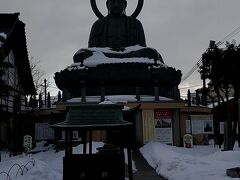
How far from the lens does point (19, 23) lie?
3019cm

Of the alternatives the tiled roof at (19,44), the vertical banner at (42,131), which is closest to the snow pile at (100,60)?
the tiled roof at (19,44)

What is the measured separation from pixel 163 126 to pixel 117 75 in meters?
5.68

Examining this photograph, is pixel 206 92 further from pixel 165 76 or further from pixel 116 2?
pixel 116 2

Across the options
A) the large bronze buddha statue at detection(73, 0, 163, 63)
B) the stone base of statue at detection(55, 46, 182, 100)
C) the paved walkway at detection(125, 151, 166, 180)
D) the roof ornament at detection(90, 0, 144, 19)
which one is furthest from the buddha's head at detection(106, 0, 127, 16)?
the paved walkway at detection(125, 151, 166, 180)

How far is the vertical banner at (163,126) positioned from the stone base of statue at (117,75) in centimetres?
322

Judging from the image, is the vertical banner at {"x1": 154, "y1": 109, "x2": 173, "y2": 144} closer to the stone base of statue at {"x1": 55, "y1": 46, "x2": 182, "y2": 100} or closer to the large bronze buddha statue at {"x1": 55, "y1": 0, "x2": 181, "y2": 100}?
the large bronze buddha statue at {"x1": 55, "y1": 0, "x2": 181, "y2": 100}

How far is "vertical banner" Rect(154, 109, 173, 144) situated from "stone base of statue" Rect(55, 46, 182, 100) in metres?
3.22

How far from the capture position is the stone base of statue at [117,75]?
98.6ft

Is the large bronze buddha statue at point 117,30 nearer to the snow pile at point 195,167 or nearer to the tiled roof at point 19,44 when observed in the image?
the tiled roof at point 19,44

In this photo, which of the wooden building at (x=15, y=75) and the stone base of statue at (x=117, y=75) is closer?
the wooden building at (x=15, y=75)

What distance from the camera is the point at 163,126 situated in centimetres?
2634

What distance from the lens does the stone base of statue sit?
98.6ft

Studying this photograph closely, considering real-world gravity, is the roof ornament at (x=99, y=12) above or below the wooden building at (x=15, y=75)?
above

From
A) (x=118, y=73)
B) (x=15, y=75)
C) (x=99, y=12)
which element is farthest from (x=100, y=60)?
(x=99, y=12)
